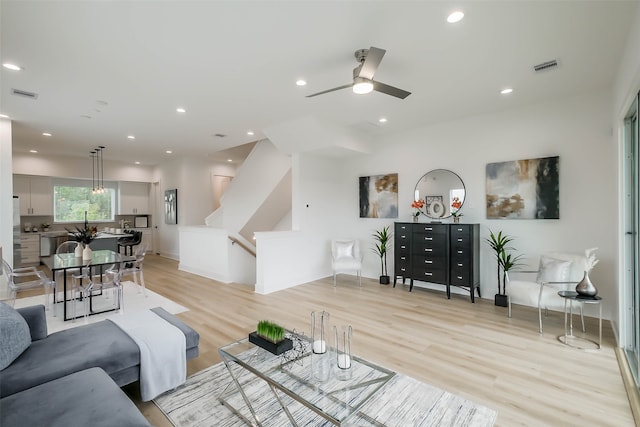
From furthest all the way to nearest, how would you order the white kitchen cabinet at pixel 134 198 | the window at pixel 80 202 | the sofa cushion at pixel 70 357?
the white kitchen cabinet at pixel 134 198 → the window at pixel 80 202 → the sofa cushion at pixel 70 357

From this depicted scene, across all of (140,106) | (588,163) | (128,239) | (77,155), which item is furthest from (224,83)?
(77,155)

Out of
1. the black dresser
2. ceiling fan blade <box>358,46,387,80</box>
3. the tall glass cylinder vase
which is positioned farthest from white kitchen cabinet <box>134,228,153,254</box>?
the tall glass cylinder vase

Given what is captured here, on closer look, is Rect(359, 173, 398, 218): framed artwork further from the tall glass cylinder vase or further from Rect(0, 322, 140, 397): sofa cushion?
Rect(0, 322, 140, 397): sofa cushion

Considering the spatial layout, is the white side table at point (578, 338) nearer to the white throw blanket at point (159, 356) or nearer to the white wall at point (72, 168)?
the white throw blanket at point (159, 356)

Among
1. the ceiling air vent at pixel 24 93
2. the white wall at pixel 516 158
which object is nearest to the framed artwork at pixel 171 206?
the white wall at pixel 516 158

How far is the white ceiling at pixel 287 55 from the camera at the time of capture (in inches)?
91.5

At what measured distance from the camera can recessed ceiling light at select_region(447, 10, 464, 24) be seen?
2326 mm

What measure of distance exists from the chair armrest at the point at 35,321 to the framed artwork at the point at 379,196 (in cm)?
512

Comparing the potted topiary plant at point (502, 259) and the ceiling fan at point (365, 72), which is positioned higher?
the ceiling fan at point (365, 72)

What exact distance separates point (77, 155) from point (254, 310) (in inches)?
305

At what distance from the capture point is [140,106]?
443cm

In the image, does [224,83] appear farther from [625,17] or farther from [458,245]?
[458,245]

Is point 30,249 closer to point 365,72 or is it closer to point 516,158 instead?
point 365,72

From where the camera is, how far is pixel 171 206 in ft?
30.4
